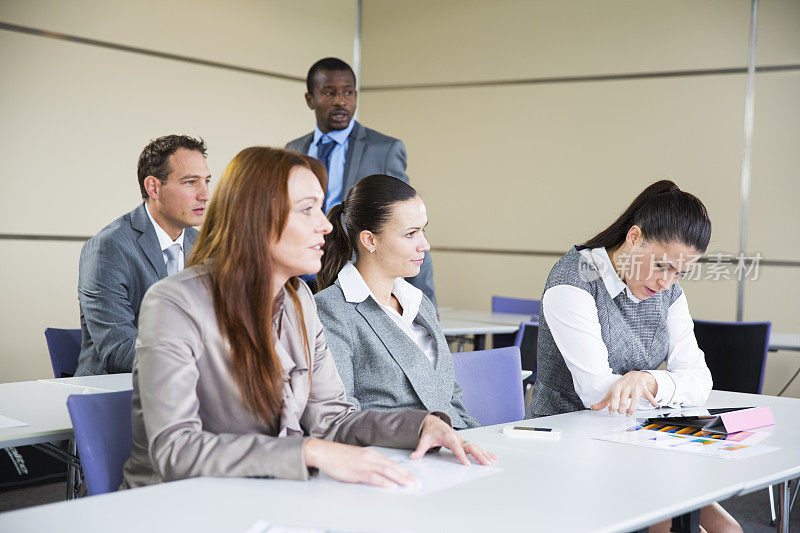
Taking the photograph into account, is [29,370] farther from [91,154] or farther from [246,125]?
[246,125]

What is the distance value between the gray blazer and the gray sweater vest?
1.31 ft

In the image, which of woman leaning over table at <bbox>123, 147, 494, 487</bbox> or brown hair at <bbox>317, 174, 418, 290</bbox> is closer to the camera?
woman leaning over table at <bbox>123, 147, 494, 487</bbox>

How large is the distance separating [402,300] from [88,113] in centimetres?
319

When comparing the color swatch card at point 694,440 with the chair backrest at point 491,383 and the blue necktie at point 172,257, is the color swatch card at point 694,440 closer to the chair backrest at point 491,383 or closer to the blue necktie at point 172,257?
the chair backrest at point 491,383

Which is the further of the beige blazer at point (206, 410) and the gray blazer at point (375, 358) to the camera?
the gray blazer at point (375, 358)

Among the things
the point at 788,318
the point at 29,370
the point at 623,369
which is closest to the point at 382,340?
the point at 623,369

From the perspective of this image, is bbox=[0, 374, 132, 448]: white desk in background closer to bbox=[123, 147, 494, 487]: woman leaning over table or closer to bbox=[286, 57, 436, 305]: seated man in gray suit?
bbox=[123, 147, 494, 487]: woman leaning over table

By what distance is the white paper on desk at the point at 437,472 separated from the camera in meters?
1.41

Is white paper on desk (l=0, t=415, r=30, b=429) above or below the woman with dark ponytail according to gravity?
below

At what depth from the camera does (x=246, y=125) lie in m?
5.64

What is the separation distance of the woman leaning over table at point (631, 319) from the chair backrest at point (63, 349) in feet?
5.93

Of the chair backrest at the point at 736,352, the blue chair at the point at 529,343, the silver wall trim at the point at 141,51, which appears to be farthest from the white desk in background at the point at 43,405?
the silver wall trim at the point at 141,51

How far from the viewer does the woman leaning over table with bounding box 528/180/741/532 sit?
7.50ft

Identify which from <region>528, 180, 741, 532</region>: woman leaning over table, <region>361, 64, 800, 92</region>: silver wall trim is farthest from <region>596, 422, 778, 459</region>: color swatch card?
<region>361, 64, 800, 92</region>: silver wall trim
